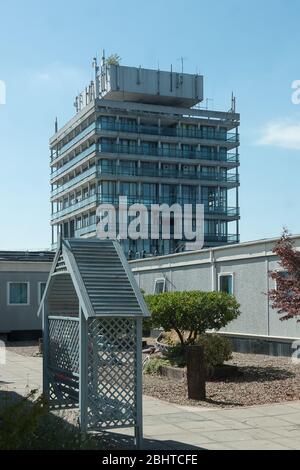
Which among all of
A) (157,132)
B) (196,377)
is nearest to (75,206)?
(157,132)

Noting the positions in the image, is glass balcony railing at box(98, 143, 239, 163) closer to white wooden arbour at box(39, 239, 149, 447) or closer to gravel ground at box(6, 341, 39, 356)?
gravel ground at box(6, 341, 39, 356)

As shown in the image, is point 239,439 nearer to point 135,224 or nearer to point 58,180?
point 135,224

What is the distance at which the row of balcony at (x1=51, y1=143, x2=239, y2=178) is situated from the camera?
3634 inches

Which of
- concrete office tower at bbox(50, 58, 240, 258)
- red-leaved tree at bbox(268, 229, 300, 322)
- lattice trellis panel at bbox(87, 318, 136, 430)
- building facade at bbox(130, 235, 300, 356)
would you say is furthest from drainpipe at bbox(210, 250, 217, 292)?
concrete office tower at bbox(50, 58, 240, 258)

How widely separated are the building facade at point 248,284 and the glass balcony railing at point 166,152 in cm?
6958

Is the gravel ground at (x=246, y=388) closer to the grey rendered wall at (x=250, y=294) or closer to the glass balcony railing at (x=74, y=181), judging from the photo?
the grey rendered wall at (x=250, y=294)

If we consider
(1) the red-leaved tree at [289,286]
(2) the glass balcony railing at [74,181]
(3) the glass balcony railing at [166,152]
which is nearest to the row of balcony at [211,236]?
(2) the glass balcony railing at [74,181]

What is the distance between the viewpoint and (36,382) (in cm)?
1485

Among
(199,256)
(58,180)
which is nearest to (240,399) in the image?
(199,256)

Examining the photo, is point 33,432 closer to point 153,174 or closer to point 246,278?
point 246,278

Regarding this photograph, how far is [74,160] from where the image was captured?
99.8 metres

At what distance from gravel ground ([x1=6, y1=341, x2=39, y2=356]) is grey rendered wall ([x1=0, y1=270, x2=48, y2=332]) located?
1.32 meters

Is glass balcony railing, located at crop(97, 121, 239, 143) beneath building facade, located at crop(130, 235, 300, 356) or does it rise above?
above

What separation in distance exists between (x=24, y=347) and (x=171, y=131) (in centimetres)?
7515
